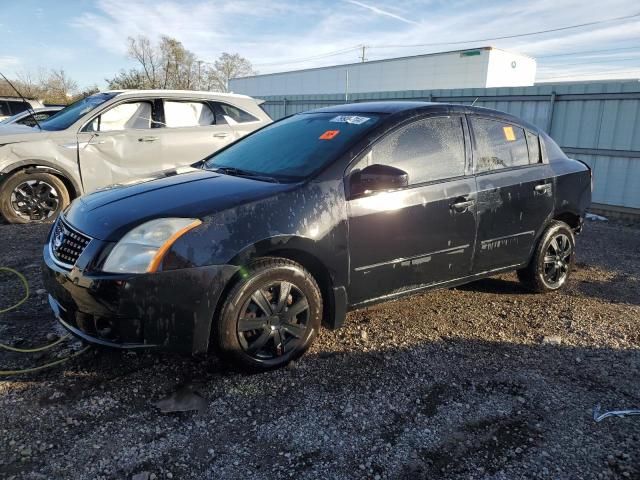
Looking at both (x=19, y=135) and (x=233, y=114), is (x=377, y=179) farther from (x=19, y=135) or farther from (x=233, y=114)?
(x=19, y=135)

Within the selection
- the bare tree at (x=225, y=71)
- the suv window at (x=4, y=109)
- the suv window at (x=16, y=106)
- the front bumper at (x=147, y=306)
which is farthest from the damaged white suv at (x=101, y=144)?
the bare tree at (x=225, y=71)

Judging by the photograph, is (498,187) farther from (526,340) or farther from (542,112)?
(542,112)

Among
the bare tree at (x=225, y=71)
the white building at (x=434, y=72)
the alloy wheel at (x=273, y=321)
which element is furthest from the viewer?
the bare tree at (x=225, y=71)

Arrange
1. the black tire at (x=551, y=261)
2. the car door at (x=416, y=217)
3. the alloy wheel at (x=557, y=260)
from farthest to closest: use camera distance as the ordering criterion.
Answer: the alloy wheel at (x=557, y=260)
the black tire at (x=551, y=261)
the car door at (x=416, y=217)

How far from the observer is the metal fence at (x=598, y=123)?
8641 mm

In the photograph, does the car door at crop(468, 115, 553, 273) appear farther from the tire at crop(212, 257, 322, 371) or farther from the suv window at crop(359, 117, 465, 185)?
the tire at crop(212, 257, 322, 371)

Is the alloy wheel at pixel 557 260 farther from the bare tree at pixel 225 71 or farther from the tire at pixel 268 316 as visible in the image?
the bare tree at pixel 225 71

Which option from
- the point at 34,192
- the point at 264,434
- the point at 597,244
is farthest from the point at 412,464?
the point at 34,192

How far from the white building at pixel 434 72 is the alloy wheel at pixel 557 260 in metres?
25.5

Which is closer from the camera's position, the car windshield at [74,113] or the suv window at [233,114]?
the car windshield at [74,113]

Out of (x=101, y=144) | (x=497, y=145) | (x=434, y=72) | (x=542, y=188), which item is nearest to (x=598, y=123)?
(x=542, y=188)

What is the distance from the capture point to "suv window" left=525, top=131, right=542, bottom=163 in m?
4.34

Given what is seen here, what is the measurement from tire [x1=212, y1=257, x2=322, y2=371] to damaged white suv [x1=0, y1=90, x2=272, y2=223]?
3867 millimetres

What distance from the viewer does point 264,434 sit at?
8.33ft
